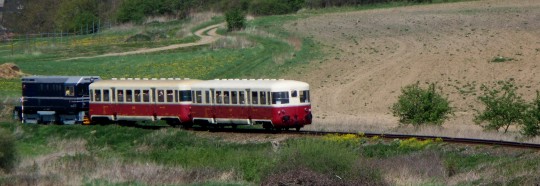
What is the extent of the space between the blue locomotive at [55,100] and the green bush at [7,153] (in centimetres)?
1570

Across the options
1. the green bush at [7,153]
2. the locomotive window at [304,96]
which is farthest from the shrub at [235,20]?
the green bush at [7,153]

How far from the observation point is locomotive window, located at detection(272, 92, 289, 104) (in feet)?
118

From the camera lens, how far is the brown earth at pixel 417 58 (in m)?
47.1

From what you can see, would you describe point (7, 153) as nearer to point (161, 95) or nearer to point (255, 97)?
point (255, 97)

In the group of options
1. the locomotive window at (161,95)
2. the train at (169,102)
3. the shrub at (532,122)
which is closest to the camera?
the shrub at (532,122)

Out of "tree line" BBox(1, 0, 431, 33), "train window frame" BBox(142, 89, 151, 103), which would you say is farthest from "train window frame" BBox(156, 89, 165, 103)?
"tree line" BBox(1, 0, 431, 33)

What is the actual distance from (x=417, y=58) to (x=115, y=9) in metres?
80.7

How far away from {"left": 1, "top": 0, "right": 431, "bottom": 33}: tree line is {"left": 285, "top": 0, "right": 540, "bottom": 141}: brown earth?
72.3 feet

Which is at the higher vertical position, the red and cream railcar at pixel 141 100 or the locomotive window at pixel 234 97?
the locomotive window at pixel 234 97

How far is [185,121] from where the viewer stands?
39.7 meters

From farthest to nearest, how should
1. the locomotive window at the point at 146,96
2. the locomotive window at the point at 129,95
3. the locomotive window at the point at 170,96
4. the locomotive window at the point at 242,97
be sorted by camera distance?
the locomotive window at the point at 129,95
the locomotive window at the point at 146,96
the locomotive window at the point at 170,96
the locomotive window at the point at 242,97

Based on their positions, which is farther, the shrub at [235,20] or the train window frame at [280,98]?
the shrub at [235,20]

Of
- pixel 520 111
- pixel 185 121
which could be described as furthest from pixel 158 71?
pixel 520 111

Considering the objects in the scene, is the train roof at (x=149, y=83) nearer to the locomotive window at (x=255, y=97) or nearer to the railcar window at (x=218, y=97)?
the railcar window at (x=218, y=97)
